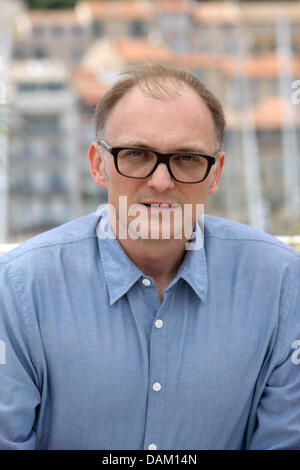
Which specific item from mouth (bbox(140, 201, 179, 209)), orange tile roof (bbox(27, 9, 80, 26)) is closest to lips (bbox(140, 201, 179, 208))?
mouth (bbox(140, 201, 179, 209))

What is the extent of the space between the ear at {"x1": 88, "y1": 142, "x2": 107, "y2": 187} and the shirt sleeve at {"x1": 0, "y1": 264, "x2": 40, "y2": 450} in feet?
0.72

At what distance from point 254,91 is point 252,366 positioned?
30.0 m

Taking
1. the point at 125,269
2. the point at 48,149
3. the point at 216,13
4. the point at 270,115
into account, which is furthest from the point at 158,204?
the point at 216,13

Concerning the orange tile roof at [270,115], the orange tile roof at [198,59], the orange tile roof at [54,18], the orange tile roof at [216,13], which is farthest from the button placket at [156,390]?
the orange tile roof at [216,13]

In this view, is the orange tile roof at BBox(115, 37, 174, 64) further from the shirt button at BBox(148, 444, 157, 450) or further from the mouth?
the shirt button at BBox(148, 444, 157, 450)

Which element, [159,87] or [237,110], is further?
[237,110]

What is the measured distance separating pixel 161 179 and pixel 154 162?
0.03 m

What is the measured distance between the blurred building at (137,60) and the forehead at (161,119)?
20247mm

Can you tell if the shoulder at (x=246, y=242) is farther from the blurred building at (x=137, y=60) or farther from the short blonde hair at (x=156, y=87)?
the blurred building at (x=137, y=60)

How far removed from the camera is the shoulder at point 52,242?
2.74 feet
